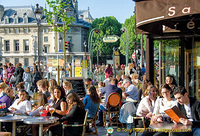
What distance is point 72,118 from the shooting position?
715 cm

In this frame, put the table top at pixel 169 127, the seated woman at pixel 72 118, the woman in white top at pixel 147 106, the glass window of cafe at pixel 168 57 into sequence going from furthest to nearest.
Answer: the glass window of cafe at pixel 168 57, the woman in white top at pixel 147 106, the seated woman at pixel 72 118, the table top at pixel 169 127

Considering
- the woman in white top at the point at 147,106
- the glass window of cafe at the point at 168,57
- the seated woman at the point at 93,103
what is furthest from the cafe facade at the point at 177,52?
the woman in white top at the point at 147,106

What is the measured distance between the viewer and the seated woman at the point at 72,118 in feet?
23.4

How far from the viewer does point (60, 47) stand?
80.5 metres

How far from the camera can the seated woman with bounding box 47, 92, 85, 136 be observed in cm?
714

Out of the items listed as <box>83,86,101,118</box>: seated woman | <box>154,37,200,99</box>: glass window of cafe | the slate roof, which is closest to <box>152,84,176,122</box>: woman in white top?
<box>83,86,101,118</box>: seated woman

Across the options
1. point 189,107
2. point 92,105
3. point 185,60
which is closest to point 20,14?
point 185,60

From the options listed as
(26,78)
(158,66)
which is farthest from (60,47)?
(158,66)

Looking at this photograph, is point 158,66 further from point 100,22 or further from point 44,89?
point 100,22

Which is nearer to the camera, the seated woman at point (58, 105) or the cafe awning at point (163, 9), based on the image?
the cafe awning at point (163, 9)

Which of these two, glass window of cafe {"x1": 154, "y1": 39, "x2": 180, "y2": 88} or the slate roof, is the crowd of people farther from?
the slate roof

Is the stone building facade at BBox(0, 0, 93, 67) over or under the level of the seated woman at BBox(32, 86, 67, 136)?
over

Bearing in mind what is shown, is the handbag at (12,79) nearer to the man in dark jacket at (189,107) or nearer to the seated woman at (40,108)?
the seated woman at (40,108)

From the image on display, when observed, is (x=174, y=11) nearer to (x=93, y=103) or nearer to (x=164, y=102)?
(x=164, y=102)
